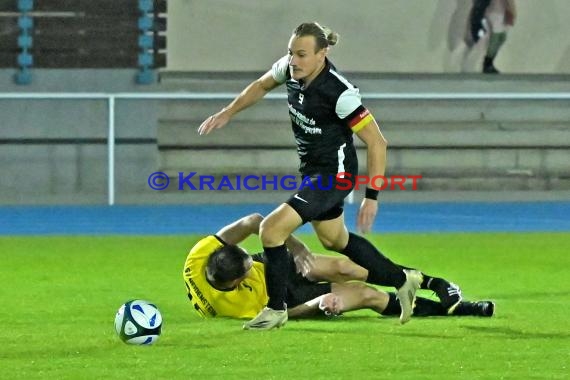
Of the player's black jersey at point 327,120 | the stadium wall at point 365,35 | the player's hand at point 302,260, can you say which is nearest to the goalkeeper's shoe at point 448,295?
the player's hand at point 302,260

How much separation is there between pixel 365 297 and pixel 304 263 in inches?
15.6

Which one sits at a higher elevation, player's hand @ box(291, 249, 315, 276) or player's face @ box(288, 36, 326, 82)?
player's face @ box(288, 36, 326, 82)

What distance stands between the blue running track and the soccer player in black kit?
20.5 feet

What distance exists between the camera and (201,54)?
818 inches

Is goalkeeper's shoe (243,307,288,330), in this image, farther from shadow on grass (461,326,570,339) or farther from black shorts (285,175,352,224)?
shadow on grass (461,326,570,339)

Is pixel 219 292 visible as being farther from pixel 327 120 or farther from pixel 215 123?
pixel 327 120

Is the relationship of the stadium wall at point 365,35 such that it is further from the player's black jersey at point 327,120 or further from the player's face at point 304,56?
the player's face at point 304,56

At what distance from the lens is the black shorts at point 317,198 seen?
806cm

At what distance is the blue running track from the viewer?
48.8 ft

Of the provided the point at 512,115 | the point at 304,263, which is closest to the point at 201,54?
the point at 512,115

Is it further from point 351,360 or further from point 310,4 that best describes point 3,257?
point 310,4

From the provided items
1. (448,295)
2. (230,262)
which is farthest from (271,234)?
(448,295)

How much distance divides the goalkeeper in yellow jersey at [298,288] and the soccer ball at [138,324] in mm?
733

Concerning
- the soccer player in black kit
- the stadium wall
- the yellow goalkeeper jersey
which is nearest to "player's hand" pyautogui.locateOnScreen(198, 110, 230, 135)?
the soccer player in black kit
